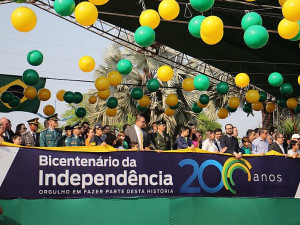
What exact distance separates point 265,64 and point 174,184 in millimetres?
8826

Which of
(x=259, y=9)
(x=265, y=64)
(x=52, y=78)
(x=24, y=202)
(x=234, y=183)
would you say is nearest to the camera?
(x=24, y=202)

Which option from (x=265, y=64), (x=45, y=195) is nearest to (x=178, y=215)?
(x=45, y=195)

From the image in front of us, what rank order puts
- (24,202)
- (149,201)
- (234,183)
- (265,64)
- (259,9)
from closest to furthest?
(24,202) → (149,201) → (234,183) → (259,9) → (265,64)

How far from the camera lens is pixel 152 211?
9.30 metres

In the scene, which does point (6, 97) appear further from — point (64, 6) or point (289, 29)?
point (289, 29)

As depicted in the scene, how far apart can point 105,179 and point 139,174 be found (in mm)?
607

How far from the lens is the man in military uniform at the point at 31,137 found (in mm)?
10781

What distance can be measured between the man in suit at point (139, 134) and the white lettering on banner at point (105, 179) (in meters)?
1.50

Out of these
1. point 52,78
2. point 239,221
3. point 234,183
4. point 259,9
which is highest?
point 259,9

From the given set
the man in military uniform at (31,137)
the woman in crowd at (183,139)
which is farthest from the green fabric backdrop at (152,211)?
the man in military uniform at (31,137)

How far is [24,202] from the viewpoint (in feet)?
28.3

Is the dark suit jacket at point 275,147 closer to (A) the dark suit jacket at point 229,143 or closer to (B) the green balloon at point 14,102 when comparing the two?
(A) the dark suit jacket at point 229,143

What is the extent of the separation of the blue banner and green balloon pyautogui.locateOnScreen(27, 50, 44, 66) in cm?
484

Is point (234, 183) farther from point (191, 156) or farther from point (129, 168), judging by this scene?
point (129, 168)
